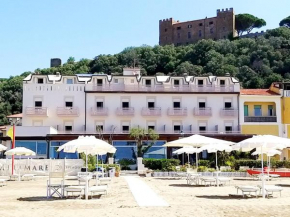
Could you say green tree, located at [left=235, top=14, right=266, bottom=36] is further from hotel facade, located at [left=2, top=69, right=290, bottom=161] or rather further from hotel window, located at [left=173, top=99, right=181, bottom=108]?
hotel window, located at [left=173, top=99, right=181, bottom=108]

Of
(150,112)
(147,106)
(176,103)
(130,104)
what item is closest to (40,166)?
(130,104)

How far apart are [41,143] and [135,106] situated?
1026 centimetres

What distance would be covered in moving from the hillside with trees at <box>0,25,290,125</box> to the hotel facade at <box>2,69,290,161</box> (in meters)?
24.9

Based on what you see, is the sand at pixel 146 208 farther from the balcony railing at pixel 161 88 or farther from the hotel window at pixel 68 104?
the balcony railing at pixel 161 88

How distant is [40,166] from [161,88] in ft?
58.0

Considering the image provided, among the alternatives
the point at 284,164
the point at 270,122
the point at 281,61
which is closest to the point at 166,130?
the point at 270,122

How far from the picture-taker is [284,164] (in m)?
35.3

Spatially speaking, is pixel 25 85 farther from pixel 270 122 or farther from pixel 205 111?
pixel 270 122

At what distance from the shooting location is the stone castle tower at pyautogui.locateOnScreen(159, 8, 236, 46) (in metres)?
119

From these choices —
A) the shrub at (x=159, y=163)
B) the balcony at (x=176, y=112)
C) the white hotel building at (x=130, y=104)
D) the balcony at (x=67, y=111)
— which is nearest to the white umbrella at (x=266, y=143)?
the shrub at (x=159, y=163)

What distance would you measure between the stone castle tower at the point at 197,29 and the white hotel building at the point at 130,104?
246 feet

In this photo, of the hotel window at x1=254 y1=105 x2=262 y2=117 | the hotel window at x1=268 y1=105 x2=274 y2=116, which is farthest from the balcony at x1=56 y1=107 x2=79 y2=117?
the hotel window at x1=268 y1=105 x2=274 y2=116

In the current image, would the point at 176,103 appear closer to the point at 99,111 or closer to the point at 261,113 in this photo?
the point at 99,111

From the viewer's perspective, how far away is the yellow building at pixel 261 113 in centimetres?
4628
